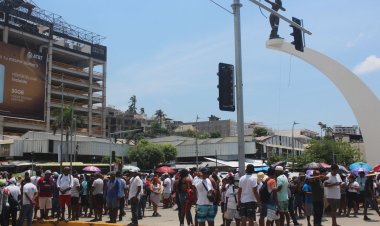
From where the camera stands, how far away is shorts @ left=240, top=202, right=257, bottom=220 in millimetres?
10789

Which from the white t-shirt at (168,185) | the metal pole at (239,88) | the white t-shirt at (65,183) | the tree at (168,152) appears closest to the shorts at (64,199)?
the white t-shirt at (65,183)

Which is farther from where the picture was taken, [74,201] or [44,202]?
[74,201]

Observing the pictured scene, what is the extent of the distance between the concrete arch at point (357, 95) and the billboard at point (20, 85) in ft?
155

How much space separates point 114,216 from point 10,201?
316 centimetres

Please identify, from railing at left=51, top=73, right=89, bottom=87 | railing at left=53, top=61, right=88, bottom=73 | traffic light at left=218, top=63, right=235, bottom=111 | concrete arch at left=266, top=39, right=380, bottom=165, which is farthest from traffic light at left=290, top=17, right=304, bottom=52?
railing at left=53, top=61, right=88, bottom=73

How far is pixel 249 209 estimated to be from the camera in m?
10.8

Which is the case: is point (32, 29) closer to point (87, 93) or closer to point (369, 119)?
point (87, 93)

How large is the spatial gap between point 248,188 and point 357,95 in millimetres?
19744

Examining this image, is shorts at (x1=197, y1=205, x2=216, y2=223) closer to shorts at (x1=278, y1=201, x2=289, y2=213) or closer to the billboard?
shorts at (x1=278, y1=201, x2=289, y2=213)

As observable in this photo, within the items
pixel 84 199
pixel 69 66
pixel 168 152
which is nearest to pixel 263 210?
pixel 84 199

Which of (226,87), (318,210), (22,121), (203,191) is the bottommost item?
(318,210)

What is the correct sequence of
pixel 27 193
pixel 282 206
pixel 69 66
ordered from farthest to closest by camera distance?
pixel 69 66 < pixel 27 193 < pixel 282 206

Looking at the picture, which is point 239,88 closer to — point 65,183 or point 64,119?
point 65,183

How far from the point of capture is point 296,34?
15.1 meters
